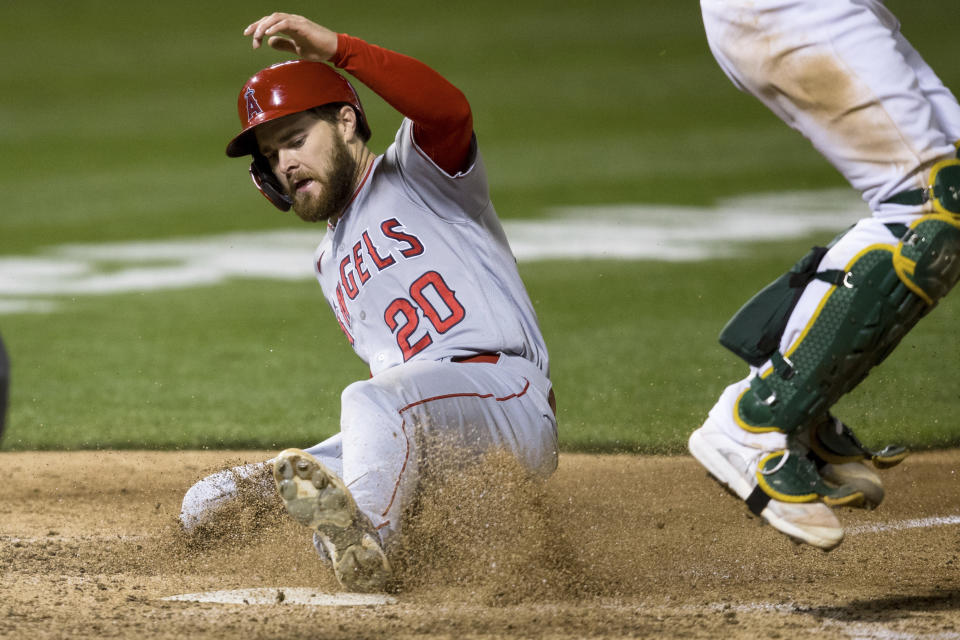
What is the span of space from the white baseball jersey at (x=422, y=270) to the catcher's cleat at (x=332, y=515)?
68cm

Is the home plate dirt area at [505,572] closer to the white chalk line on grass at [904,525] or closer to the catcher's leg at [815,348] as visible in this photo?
the white chalk line on grass at [904,525]

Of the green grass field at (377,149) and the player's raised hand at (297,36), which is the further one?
the green grass field at (377,149)

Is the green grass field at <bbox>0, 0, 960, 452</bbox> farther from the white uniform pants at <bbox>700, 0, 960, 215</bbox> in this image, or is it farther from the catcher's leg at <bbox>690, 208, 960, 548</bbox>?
the white uniform pants at <bbox>700, 0, 960, 215</bbox>

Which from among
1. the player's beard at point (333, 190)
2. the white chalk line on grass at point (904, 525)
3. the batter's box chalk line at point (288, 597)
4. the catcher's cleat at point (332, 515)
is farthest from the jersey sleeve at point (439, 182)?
the white chalk line on grass at point (904, 525)

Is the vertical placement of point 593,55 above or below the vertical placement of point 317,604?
below

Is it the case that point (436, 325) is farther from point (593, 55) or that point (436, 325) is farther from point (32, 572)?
point (593, 55)

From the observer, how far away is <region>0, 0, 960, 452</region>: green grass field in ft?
19.7

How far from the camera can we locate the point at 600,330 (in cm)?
754

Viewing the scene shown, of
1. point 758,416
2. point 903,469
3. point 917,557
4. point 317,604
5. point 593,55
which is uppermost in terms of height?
point 758,416

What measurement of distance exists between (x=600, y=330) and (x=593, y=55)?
543 inches

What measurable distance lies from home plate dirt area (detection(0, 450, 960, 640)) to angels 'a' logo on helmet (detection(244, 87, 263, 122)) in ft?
3.92

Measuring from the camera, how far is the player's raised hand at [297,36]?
318 cm

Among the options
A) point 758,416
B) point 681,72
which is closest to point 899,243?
point 758,416

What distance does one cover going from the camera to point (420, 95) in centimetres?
342
